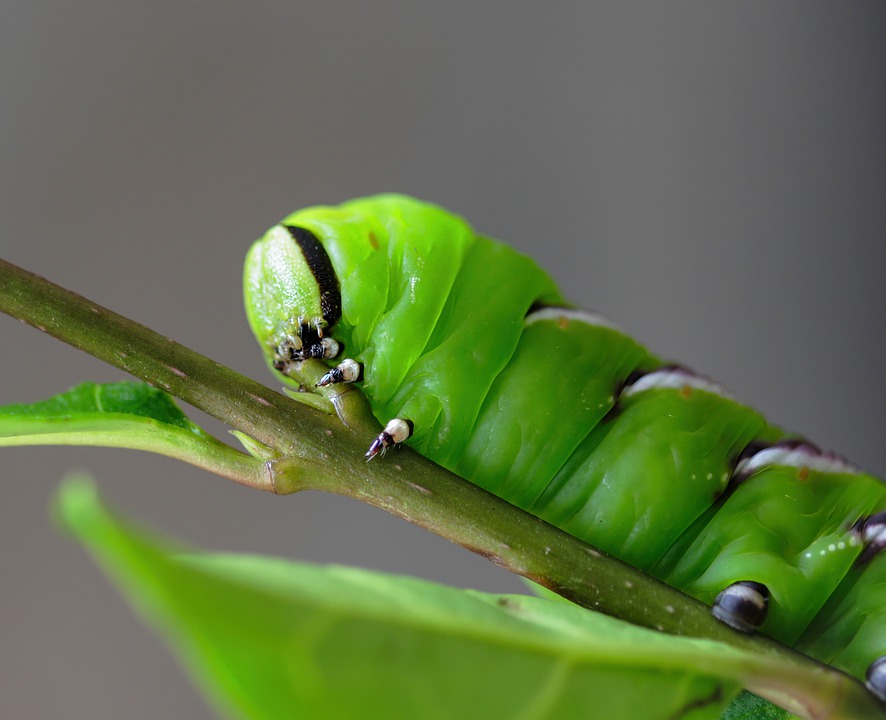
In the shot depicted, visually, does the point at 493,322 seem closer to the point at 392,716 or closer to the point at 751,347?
the point at 392,716

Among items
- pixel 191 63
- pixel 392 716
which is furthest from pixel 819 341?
pixel 392 716

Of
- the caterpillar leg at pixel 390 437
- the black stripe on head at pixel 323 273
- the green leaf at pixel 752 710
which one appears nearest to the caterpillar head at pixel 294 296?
the black stripe on head at pixel 323 273

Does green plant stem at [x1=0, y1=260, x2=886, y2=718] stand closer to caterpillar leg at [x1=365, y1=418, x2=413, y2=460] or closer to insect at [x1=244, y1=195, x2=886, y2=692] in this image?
caterpillar leg at [x1=365, y1=418, x2=413, y2=460]

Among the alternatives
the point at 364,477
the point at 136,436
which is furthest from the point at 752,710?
the point at 136,436

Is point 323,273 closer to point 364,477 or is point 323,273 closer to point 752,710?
point 364,477

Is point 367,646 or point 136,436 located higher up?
point 367,646

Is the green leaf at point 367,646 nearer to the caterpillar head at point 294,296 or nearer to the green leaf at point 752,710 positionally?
the green leaf at point 752,710
